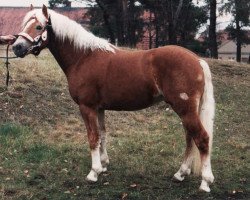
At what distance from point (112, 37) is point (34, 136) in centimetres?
1962

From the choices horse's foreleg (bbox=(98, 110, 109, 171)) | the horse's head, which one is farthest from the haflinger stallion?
horse's foreleg (bbox=(98, 110, 109, 171))

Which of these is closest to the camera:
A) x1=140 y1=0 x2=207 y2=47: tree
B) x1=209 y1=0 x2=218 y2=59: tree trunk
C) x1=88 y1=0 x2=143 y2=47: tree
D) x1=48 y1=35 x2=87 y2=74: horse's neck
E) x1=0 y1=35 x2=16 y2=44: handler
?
x1=48 y1=35 x2=87 y2=74: horse's neck

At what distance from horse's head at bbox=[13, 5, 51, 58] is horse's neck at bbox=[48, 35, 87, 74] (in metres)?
0.22

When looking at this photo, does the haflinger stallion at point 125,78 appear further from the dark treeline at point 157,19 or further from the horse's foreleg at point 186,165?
the dark treeline at point 157,19

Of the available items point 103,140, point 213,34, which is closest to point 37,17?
A: point 103,140

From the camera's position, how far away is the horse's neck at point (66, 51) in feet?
22.5

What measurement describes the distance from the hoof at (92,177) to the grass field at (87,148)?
0.27ft

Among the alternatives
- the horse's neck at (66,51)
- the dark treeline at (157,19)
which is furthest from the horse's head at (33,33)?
the dark treeline at (157,19)

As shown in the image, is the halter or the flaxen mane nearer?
the halter

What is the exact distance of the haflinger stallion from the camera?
20.0 ft

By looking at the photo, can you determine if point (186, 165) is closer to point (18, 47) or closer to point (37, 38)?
point (37, 38)

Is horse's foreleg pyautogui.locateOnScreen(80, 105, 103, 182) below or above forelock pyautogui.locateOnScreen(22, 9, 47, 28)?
below

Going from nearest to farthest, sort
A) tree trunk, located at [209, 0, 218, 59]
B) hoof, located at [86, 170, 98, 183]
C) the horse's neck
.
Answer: hoof, located at [86, 170, 98, 183] < the horse's neck < tree trunk, located at [209, 0, 218, 59]

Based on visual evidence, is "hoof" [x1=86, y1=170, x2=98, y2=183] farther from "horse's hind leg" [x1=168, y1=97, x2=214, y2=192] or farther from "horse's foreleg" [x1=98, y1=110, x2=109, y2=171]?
"horse's hind leg" [x1=168, y1=97, x2=214, y2=192]
